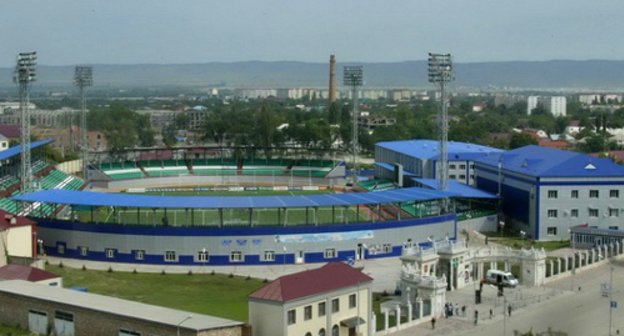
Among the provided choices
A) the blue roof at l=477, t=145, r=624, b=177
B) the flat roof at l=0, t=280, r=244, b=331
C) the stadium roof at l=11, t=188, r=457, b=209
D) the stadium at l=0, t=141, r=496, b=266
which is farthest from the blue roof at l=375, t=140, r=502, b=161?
the flat roof at l=0, t=280, r=244, b=331

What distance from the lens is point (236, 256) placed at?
27797 mm

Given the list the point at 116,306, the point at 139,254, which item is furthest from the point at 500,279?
the point at 116,306

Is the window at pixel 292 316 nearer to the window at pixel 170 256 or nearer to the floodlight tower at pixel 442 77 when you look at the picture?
the window at pixel 170 256

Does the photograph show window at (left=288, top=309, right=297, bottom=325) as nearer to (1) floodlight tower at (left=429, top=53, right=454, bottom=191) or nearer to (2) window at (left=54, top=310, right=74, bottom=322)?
(2) window at (left=54, top=310, right=74, bottom=322)

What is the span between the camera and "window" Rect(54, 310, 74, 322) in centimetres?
1736

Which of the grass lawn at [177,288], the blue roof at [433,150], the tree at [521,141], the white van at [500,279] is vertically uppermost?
the blue roof at [433,150]

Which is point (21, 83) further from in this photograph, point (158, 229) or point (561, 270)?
point (561, 270)

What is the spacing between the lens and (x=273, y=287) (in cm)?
1739

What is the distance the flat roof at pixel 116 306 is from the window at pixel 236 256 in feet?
29.2

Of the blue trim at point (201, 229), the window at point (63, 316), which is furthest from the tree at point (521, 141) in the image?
the window at point (63, 316)

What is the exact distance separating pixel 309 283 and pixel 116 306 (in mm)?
3879

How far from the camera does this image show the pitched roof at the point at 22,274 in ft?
66.9

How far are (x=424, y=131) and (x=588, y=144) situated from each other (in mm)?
15712

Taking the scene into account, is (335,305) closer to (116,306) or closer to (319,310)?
(319,310)
